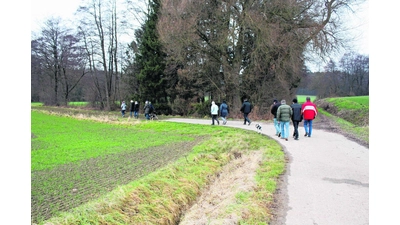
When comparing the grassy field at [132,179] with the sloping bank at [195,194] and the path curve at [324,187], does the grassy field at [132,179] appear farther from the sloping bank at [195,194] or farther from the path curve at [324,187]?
the path curve at [324,187]

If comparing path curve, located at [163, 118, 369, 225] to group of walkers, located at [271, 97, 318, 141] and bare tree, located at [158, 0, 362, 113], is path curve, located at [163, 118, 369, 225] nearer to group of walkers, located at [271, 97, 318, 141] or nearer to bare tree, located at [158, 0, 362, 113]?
group of walkers, located at [271, 97, 318, 141]

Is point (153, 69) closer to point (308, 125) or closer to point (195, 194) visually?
point (308, 125)

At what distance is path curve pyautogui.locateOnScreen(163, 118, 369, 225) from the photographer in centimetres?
445

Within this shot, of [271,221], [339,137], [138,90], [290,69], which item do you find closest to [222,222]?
[271,221]

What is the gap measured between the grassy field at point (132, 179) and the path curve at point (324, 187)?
319 millimetres

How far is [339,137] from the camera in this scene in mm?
12367

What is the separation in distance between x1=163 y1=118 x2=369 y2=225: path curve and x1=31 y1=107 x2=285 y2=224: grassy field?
0.32 m

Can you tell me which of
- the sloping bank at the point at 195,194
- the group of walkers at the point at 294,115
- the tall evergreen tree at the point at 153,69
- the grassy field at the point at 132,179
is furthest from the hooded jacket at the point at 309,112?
the tall evergreen tree at the point at 153,69

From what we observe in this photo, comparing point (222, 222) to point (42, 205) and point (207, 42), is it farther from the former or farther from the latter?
point (207, 42)

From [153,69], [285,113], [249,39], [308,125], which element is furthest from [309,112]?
[153,69]

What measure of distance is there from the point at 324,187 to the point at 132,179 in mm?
4429

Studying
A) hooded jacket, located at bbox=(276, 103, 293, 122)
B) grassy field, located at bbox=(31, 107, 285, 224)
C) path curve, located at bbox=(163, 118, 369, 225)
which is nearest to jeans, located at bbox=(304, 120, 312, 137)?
hooded jacket, located at bbox=(276, 103, 293, 122)

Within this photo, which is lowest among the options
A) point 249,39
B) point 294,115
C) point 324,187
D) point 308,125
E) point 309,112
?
point 324,187

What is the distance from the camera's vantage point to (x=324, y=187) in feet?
19.1
